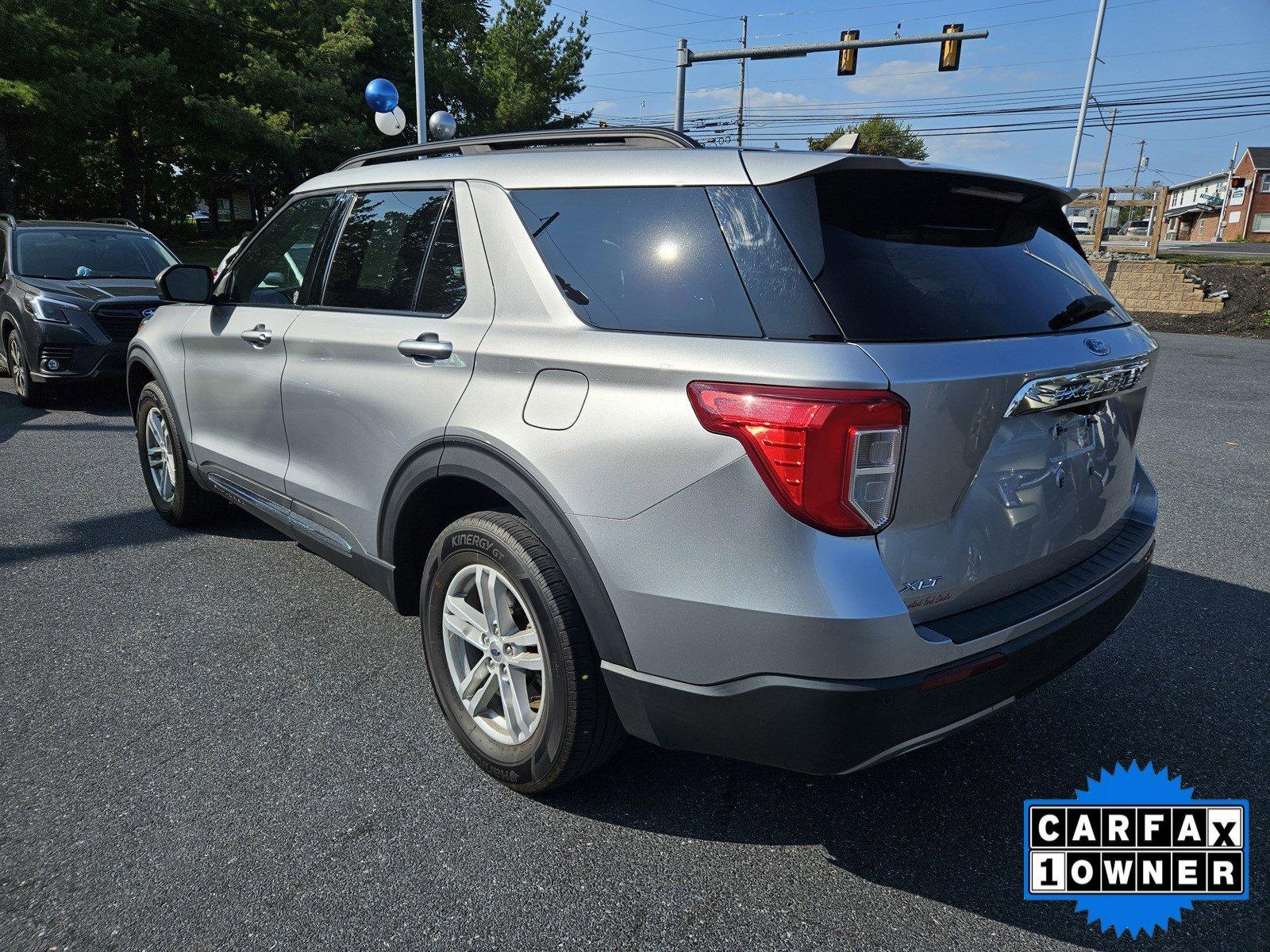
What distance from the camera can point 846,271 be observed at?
6.37ft

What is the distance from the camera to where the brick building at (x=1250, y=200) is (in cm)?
6619

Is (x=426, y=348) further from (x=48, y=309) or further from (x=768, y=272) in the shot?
(x=48, y=309)

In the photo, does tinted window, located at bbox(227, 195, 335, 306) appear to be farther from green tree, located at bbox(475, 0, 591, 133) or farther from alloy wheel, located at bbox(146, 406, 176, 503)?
green tree, located at bbox(475, 0, 591, 133)

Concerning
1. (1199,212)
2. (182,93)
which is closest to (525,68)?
(182,93)

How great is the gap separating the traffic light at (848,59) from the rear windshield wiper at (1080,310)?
17739 millimetres

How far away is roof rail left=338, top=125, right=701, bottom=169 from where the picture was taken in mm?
2469

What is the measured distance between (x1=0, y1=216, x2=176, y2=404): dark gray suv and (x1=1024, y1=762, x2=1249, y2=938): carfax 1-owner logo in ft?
27.8

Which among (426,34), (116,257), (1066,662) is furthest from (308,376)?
(426,34)

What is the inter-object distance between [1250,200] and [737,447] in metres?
83.6

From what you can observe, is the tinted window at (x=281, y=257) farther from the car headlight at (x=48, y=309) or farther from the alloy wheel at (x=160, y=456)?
the car headlight at (x=48, y=309)

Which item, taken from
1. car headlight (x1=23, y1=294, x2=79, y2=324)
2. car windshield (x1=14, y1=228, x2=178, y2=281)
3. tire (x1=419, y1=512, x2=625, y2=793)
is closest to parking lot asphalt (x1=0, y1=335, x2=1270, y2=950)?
tire (x1=419, y1=512, x2=625, y2=793)

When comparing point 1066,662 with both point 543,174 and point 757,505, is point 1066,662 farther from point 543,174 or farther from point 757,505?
point 543,174

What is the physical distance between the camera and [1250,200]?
2625 inches

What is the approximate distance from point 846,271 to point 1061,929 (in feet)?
5.53
